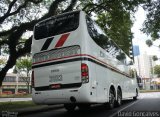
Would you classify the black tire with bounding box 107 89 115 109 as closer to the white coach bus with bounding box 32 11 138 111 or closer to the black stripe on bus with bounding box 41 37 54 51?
the white coach bus with bounding box 32 11 138 111

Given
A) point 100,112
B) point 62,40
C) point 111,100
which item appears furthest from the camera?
point 111,100

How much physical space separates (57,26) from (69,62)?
1.73 meters

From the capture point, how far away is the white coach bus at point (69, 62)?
1040cm

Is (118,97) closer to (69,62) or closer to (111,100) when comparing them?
(111,100)

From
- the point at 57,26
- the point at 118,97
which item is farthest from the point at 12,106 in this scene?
the point at 57,26

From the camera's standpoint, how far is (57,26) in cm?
1144

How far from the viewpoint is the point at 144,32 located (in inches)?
930

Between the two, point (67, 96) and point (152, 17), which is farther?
point (152, 17)

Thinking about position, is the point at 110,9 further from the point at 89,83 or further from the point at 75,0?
the point at 89,83

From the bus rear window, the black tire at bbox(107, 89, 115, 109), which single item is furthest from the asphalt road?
the bus rear window

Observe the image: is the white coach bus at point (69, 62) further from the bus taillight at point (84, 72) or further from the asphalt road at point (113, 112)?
the asphalt road at point (113, 112)

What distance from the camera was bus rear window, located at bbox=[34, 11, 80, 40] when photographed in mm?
11074

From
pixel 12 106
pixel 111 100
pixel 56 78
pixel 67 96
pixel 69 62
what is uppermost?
pixel 69 62

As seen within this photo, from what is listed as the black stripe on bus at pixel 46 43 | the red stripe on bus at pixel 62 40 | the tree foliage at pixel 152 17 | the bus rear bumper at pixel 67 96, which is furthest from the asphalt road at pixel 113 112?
the tree foliage at pixel 152 17
